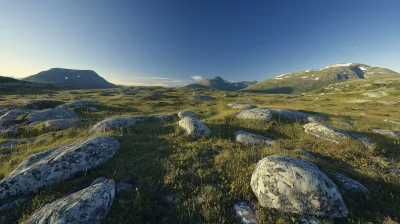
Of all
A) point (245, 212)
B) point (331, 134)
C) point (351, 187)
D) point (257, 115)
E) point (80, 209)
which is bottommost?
point (245, 212)

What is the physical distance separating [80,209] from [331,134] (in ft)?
50.0

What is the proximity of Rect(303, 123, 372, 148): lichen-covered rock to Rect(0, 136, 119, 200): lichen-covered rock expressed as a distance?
1466cm

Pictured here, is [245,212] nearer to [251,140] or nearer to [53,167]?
[251,140]

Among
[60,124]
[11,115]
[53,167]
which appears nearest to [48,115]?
[11,115]

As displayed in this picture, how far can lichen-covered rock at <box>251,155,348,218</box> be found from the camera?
5.43 metres

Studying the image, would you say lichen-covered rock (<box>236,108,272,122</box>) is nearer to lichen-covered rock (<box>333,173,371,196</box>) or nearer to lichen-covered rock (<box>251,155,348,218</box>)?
lichen-covered rock (<box>333,173,371,196</box>)

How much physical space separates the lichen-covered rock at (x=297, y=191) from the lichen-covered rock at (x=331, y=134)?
312 inches

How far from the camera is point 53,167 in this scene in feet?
23.7

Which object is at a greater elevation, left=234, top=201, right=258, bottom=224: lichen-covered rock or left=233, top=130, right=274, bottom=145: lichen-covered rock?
left=233, top=130, right=274, bottom=145: lichen-covered rock

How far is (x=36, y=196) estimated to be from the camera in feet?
20.5

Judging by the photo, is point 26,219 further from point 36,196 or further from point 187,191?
point 187,191

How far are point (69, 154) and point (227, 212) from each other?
756cm

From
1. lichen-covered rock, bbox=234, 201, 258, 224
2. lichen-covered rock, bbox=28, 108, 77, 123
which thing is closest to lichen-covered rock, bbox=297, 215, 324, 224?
lichen-covered rock, bbox=234, 201, 258, 224

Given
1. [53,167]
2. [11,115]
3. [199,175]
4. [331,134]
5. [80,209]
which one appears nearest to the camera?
[80,209]
